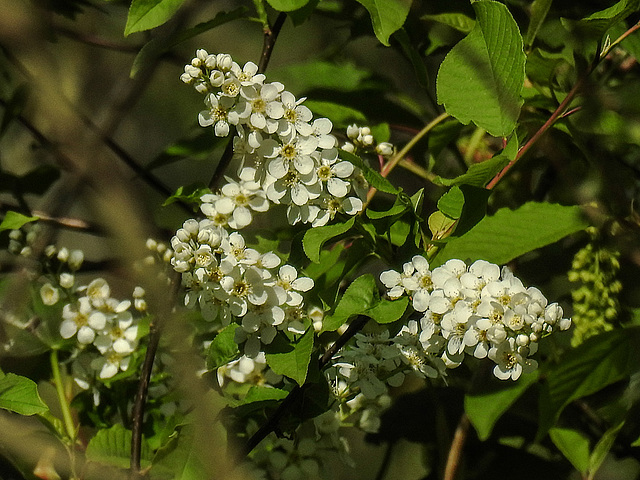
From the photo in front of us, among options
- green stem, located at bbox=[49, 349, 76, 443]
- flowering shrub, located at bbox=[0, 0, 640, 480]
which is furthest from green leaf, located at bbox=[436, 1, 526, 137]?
green stem, located at bbox=[49, 349, 76, 443]

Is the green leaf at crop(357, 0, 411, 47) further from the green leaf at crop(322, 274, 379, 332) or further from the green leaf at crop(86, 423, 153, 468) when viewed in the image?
the green leaf at crop(86, 423, 153, 468)

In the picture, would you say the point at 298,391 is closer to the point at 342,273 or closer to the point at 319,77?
the point at 342,273

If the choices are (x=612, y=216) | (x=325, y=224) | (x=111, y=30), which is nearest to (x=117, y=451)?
(x=325, y=224)

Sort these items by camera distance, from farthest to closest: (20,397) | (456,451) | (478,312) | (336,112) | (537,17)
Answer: (456,451) → (336,112) → (537,17) → (20,397) → (478,312)

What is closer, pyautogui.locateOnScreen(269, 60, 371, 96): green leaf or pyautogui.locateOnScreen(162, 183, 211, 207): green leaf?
pyautogui.locateOnScreen(162, 183, 211, 207): green leaf

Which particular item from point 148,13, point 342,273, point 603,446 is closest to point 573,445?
point 603,446

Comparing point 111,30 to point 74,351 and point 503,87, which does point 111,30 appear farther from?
point 503,87
